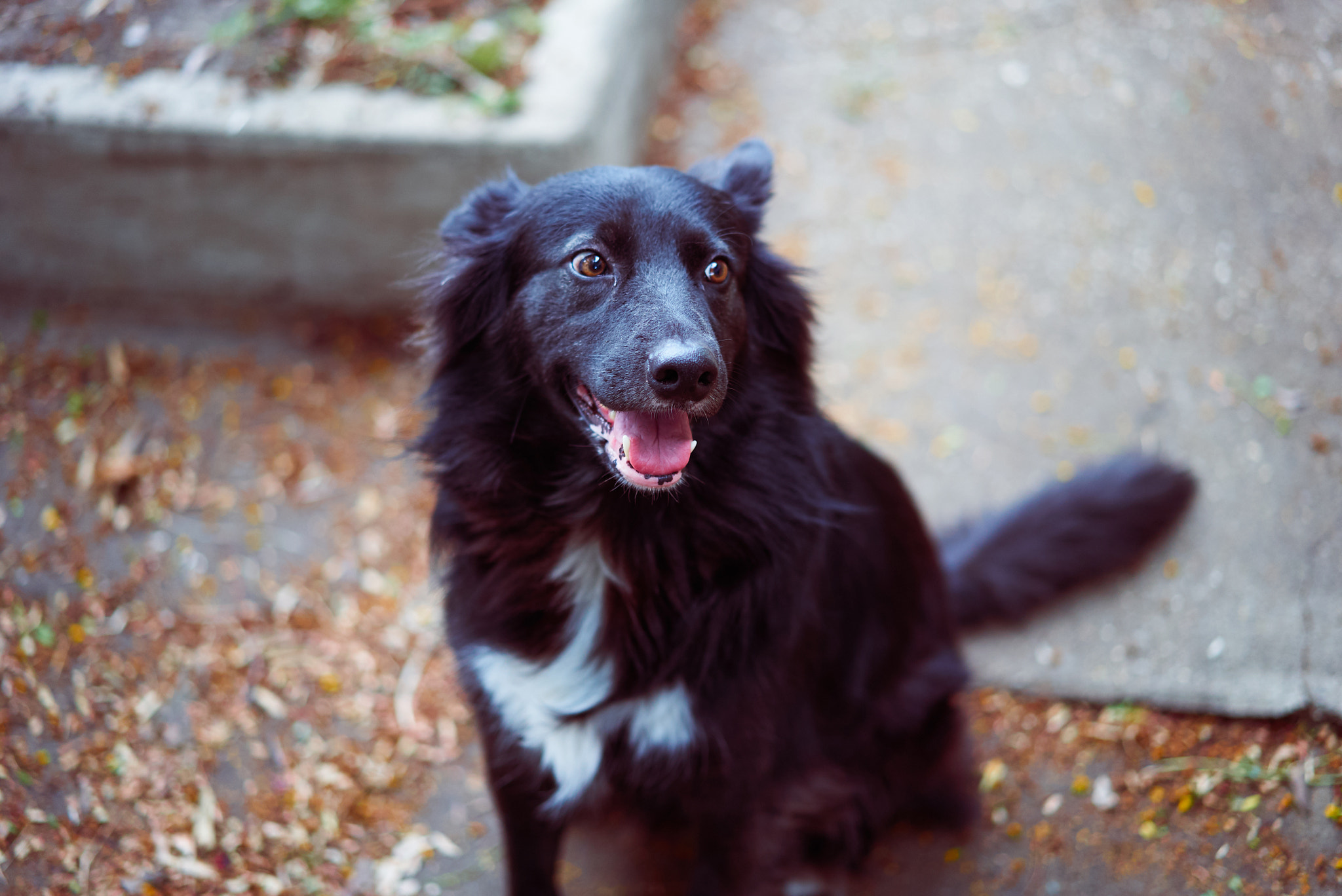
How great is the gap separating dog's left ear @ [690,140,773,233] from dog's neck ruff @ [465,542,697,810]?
2.81ft

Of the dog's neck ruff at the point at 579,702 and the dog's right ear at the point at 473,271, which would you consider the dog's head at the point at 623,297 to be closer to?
the dog's right ear at the point at 473,271

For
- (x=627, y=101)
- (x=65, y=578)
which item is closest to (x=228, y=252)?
(x=65, y=578)

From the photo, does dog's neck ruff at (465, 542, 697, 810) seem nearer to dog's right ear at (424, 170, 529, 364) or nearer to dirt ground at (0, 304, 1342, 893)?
dog's right ear at (424, 170, 529, 364)

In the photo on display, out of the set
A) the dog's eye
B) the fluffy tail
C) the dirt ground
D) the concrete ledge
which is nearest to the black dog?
the dog's eye

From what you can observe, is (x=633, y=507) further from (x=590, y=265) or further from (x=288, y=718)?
(x=288, y=718)

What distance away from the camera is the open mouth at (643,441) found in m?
1.82

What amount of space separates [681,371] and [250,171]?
2404 millimetres

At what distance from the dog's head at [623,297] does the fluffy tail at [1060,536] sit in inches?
46.8

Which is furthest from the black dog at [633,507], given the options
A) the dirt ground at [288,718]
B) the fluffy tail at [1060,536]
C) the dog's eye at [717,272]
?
the fluffy tail at [1060,536]

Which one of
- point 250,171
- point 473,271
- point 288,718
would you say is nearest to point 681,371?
point 473,271

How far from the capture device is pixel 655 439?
6.16 ft

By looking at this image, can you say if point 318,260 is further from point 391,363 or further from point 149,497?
point 149,497

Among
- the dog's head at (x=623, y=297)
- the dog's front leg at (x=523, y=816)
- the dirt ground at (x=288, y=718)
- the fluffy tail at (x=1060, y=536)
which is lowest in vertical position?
the dirt ground at (x=288, y=718)

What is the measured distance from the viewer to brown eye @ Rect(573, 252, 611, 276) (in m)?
1.98
